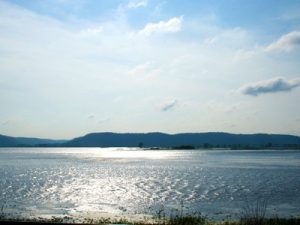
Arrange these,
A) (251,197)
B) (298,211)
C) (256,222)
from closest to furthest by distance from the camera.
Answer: (256,222), (298,211), (251,197)

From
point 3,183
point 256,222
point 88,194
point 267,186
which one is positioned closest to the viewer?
point 256,222

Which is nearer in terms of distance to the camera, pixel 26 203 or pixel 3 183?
pixel 26 203

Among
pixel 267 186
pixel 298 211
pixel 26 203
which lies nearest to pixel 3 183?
pixel 26 203

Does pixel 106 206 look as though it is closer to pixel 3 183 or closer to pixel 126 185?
pixel 126 185

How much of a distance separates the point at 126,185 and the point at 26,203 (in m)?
23.0

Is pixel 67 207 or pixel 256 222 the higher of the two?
pixel 256 222

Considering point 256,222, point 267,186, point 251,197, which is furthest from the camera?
point 267,186

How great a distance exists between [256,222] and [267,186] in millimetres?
49018

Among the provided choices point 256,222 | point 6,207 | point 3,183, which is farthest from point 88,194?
point 256,222

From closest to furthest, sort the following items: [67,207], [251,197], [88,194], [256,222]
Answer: [256,222], [67,207], [251,197], [88,194]

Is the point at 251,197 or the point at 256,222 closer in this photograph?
the point at 256,222

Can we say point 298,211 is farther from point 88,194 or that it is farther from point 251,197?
point 88,194

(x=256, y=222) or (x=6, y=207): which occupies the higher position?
(x=256, y=222)

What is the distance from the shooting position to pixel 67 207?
4200 cm
